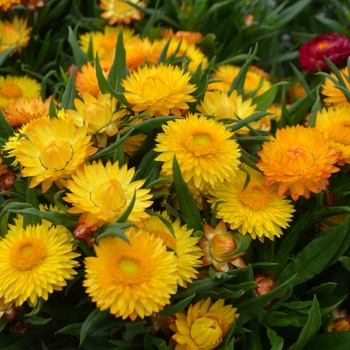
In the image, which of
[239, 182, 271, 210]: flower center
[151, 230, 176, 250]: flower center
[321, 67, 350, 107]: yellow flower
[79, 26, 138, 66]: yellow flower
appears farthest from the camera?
[79, 26, 138, 66]: yellow flower

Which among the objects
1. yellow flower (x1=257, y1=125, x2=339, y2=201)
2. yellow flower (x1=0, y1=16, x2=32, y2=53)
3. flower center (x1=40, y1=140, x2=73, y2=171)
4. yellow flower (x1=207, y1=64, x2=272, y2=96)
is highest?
yellow flower (x1=257, y1=125, x2=339, y2=201)

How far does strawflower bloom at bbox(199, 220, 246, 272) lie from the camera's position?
3.15 feet

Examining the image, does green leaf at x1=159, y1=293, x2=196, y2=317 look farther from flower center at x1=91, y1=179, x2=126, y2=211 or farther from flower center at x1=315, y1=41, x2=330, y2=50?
flower center at x1=315, y1=41, x2=330, y2=50

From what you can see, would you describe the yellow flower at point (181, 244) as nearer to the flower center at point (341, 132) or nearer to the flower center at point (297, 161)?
the flower center at point (297, 161)

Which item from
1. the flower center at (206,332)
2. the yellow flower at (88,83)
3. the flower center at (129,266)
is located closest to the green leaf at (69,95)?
the yellow flower at (88,83)

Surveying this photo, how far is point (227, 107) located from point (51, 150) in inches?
17.4

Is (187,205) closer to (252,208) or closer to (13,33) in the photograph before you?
(252,208)

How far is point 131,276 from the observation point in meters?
0.85

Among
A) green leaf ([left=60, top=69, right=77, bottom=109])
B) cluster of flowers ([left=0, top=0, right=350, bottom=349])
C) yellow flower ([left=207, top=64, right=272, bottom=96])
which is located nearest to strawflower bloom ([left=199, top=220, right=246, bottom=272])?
cluster of flowers ([left=0, top=0, right=350, bottom=349])

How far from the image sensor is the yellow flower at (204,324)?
933 millimetres

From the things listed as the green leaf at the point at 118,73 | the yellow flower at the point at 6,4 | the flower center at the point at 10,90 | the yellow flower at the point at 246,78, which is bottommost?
the flower center at the point at 10,90

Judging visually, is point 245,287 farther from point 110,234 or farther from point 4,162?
point 4,162

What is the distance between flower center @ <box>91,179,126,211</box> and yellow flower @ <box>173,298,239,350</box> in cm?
24

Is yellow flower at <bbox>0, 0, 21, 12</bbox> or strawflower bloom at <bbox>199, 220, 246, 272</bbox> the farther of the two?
yellow flower at <bbox>0, 0, 21, 12</bbox>
